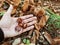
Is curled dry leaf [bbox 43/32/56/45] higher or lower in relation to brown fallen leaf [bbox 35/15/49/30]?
lower

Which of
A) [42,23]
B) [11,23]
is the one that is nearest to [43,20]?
[42,23]

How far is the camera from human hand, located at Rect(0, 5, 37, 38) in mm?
898

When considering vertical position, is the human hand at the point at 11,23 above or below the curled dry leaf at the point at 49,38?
above

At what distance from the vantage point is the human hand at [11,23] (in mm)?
898

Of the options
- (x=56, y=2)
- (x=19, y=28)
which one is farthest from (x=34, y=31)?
(x=56, y=2)

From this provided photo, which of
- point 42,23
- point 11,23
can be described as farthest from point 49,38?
point 11,23

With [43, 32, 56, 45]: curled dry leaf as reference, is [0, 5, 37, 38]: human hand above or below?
above

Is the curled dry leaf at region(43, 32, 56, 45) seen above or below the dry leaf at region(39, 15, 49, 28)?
below

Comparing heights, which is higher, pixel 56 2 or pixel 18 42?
pixel 56 2

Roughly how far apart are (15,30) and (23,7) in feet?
0.39

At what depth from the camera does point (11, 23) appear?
3.02 feet

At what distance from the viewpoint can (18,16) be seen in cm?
93

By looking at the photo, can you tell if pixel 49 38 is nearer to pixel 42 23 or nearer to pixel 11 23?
pixel 42 23

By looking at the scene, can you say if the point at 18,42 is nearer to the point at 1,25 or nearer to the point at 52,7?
the point at 1,25
